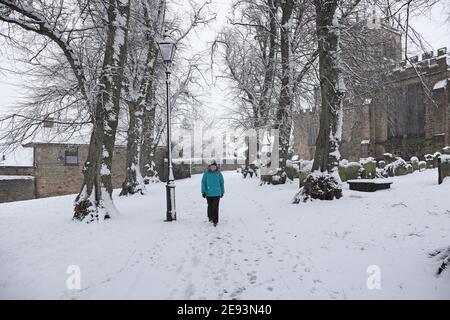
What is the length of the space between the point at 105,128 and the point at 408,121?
3299 centimetres

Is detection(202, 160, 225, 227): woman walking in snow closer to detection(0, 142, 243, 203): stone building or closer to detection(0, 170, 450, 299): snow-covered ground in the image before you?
detection(0, 170, 450, 299): snow-covered ground

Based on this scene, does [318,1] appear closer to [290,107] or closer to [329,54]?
[329,54]

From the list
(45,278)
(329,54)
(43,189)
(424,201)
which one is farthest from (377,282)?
(43,189)

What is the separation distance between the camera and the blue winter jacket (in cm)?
780

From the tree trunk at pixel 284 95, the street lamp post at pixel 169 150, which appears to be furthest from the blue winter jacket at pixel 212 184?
the tree trunk at pixel 284 95

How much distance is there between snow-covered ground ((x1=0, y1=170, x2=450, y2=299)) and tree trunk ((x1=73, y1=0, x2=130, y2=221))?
0.68 meters

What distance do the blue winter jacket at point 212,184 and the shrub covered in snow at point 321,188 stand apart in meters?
3.06

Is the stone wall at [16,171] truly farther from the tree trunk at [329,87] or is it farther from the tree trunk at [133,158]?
the tree trunk at [329,87]

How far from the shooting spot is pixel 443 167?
10.1 metres

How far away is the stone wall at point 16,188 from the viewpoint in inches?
1024

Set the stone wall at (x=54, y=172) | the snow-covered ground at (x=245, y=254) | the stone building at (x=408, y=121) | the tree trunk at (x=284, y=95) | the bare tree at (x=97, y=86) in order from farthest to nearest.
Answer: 1. the stone wall at (x=54, y=172)
2. the stone building at (x=408, y=121)
3. the tree trunk at (x=284, y=95)
4. the bare tree at (x=97, y=86)
5. the snow-covered ground at (x=245, y=254)
